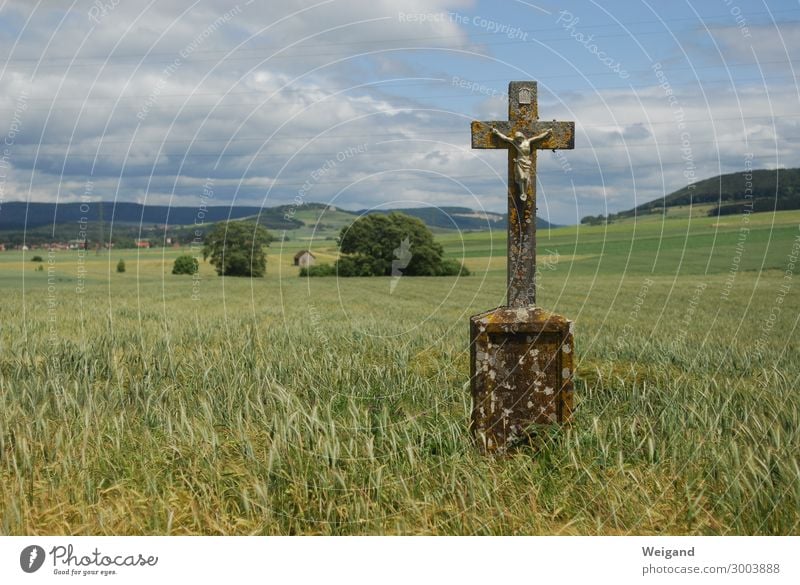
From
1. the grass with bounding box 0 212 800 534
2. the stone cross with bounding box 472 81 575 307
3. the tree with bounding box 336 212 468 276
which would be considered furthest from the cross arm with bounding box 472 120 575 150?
the tree with bounding box 336 212 468 276

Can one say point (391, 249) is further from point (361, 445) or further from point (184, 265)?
point (361, 445)

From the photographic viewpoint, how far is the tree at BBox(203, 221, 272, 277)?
41.1 metres

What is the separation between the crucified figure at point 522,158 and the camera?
6.94 metres

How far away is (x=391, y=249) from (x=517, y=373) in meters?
36.3

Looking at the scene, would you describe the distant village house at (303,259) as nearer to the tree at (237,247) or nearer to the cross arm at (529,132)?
the tree at (237,247)

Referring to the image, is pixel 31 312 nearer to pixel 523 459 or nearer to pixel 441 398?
pixel 441 398

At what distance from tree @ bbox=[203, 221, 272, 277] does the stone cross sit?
3198cm

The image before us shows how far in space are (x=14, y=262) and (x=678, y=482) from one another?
5234 cm

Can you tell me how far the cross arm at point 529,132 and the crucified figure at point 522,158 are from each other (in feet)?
0.19

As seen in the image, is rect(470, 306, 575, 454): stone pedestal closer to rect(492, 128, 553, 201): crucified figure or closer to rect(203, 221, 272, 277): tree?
rect(492, 128, 553, 201): crucified figure

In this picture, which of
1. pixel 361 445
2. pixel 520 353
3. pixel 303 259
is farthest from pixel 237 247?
pixel 361 445

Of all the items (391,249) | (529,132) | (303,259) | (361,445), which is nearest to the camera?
(361,445)

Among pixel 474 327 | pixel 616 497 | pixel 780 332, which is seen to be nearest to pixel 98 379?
pixel 474 327

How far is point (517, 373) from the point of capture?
6.77 meters
